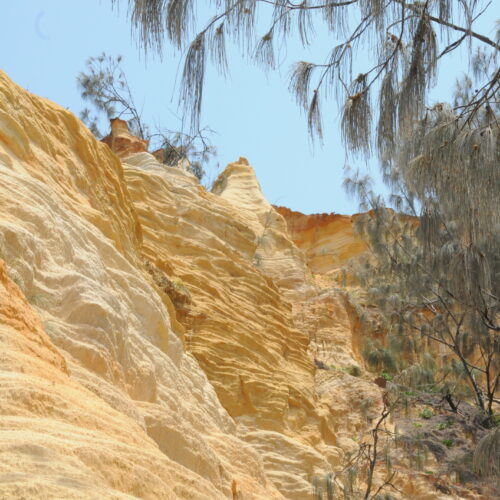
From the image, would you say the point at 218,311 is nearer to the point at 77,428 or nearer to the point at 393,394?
the point at 393,394

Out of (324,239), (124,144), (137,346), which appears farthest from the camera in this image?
(324,239)

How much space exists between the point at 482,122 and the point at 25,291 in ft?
13.8

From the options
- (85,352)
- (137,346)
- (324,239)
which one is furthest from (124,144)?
(324,239)

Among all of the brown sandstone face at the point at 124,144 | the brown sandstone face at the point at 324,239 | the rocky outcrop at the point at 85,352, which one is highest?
the brown sandstone face at the point at 324,239

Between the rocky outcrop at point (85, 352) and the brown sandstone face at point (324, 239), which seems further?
the brown sandstone face at point (324, 239)

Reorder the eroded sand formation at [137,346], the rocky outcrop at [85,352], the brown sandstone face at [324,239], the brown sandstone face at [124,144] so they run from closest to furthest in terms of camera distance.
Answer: the rocky outcrop at [85,352]
the eroded sand formation at [137,346]
the brown sandstone face at [124,144]
the brown sandstone face at [324,239]

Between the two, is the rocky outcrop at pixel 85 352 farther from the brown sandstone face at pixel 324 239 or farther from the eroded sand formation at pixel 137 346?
the brown sandstone face at pixel 324 239

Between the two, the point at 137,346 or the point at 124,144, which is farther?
the point at 124,144

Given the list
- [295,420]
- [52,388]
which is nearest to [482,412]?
[295,420]

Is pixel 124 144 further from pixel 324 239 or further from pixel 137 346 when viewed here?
pixel 324 239

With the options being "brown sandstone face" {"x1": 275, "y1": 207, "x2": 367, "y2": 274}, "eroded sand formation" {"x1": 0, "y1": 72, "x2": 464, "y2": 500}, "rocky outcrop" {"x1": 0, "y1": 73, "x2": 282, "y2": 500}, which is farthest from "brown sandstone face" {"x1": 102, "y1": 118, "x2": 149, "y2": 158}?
"brown sandstone face" {"x1": 275, "y1": 207, "x2": 367, "y2": 274}

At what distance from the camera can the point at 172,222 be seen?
50.3 feet

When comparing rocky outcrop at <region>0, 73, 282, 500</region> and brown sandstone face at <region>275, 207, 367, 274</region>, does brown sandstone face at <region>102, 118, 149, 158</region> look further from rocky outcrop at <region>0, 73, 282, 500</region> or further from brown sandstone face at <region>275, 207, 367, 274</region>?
brown sandstone face at <region>275, 207, 367, 274</region>

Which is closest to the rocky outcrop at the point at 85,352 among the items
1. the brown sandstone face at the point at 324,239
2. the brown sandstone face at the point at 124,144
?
the brown sandstone face at the point at 124,144
